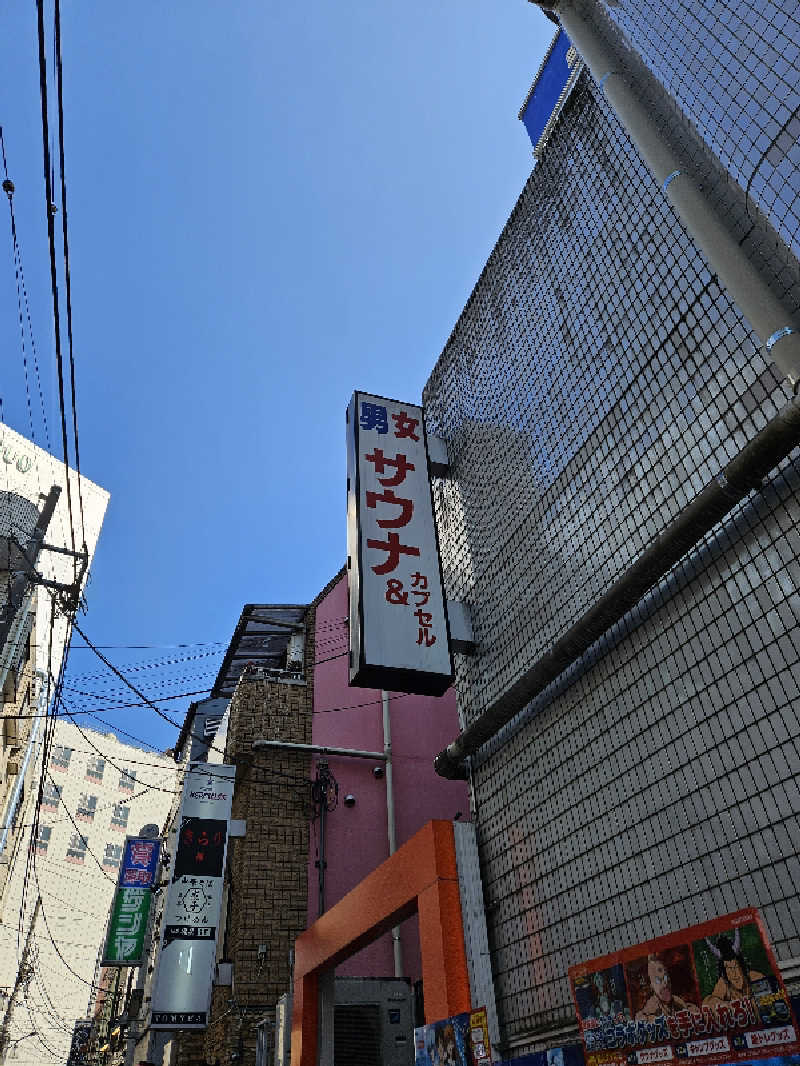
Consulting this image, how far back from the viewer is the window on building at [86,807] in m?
52.1

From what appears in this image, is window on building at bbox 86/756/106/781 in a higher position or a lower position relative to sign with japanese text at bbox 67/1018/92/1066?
higher

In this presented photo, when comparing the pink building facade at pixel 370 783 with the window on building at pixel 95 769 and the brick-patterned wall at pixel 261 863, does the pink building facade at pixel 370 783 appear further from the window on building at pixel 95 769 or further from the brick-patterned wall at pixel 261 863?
the window on building at pixel 95 769

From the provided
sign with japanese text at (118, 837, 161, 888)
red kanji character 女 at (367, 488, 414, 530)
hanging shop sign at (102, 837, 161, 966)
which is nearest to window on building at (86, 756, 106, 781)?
sign with japanese text at (118, 837, 161, 888)

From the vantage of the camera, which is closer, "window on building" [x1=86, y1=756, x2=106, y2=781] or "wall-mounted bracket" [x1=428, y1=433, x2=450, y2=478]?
"wall-mounted bracket" [x1=428, y1=433, x2=450, y2=478]

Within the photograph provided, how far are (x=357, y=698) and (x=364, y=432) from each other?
8.46 meters

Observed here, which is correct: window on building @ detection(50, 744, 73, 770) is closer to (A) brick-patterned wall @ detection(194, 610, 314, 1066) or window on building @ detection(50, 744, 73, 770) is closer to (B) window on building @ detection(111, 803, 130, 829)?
(B) window on building @ detection(111, 803, 130, 829)

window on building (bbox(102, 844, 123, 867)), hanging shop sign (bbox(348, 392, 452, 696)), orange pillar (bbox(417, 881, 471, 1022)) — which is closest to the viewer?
orange pillar (bbox(417, 881, 471, 1022))

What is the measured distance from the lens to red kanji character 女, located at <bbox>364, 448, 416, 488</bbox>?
31.3 feet

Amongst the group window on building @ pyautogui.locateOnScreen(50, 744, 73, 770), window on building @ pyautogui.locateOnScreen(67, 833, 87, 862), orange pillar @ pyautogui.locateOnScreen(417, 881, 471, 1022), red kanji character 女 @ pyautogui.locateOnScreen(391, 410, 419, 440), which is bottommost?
orange pillar @ pyautogui.locateOnScreen(417, 881, 471, 1022)

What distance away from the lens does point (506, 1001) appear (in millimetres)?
6332

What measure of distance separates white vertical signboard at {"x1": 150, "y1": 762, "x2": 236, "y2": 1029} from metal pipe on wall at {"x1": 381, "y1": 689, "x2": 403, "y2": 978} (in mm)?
3300

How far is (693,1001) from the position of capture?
9.80 ft

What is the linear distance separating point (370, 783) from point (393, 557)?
326 inches

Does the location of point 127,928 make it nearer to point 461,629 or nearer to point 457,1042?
point 461,629
